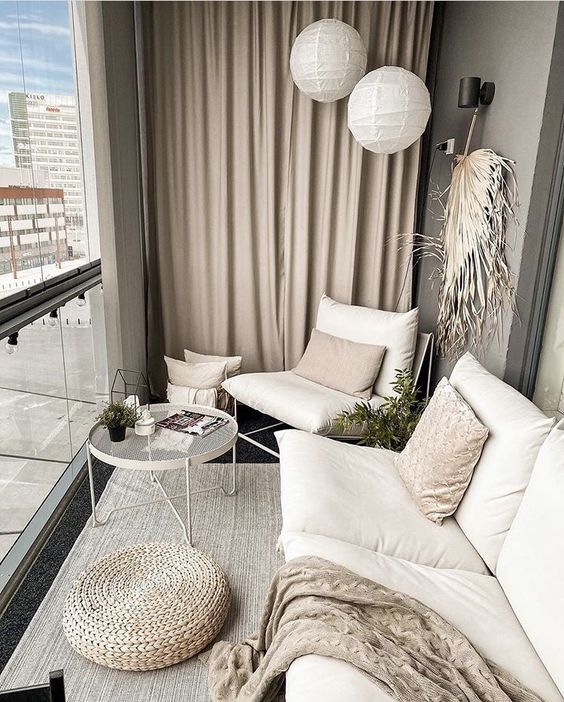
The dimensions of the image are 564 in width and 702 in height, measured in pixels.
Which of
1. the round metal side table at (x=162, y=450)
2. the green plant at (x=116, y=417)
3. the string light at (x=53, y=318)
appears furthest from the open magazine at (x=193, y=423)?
the string light at (x=53, y=318)

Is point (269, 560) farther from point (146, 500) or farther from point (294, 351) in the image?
point (294, 351)

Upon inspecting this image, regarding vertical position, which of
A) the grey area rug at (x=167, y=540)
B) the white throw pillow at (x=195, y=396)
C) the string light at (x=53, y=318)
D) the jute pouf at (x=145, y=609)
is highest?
the string light at (x=53, y=318)

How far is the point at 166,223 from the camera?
11.6ft

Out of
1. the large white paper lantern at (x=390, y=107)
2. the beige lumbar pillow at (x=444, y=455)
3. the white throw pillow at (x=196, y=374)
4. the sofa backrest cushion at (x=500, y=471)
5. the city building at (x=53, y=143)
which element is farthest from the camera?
the white throw pillow at (x=196, y=374)

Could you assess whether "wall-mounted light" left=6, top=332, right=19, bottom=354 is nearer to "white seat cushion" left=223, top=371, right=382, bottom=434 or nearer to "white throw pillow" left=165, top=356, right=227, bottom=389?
"white seat cushion" left=223, top=371, right=382, bottom=434

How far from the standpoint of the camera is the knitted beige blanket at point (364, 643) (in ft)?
3.73

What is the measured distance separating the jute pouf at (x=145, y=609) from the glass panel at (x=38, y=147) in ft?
3.40

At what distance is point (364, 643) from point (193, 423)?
54.3 inches

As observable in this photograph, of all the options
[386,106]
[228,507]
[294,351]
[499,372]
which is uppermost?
[386,106]

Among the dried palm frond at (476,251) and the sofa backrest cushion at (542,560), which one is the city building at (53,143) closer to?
the dried palm frond at (476,251)

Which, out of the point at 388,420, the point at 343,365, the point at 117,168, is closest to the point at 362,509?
the point at 388,420

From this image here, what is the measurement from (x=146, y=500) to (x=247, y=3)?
275 centimetres

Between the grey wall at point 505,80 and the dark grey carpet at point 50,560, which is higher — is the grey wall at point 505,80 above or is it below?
above

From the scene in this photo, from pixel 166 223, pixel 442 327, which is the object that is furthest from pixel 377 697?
pixel 166 223
